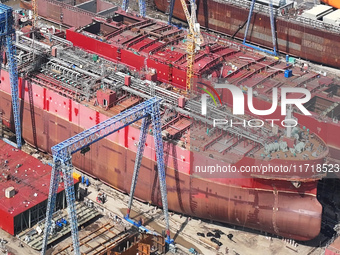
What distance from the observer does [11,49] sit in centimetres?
7512

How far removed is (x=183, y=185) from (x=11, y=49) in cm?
2327

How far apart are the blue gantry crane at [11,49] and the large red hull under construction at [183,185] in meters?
2.46

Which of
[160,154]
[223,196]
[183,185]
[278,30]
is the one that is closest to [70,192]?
[160,154]

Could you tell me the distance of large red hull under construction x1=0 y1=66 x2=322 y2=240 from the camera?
65312 mm

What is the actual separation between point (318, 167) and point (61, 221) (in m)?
23.8

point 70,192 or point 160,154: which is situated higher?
point 70,192

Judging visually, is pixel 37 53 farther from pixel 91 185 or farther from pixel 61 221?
pixel 61 221

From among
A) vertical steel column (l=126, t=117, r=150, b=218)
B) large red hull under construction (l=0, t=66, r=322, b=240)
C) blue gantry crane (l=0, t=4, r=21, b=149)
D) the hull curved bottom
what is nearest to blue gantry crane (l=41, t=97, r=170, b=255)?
vertical steel column (l=126, t=117, r=150, b=218)

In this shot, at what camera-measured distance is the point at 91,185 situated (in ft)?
246

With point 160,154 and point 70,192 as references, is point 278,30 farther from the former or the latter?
point 70,192

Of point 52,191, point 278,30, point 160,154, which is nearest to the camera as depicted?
point 52,191

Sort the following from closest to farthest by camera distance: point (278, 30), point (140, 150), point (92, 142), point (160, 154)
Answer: point (92, 142)
point (160, 154)
point (140, 150)
point (278, 30)

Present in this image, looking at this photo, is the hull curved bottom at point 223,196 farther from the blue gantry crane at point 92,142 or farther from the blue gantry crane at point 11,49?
the blue gantry crane at point 11,49

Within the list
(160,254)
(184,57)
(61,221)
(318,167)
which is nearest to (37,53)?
(184,57)
